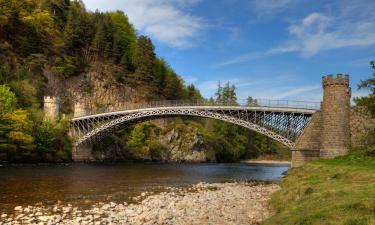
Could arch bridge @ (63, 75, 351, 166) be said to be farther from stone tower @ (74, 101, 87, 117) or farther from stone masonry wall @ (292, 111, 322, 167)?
stone tower @ (74, 101, 87, 117)

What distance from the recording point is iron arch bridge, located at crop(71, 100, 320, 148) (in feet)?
151

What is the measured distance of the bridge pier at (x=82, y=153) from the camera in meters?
64.8

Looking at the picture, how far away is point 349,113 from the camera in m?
42.0

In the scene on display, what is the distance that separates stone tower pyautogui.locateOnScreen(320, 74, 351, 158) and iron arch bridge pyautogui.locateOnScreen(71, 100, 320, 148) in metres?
2.38

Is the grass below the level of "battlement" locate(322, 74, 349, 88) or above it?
below

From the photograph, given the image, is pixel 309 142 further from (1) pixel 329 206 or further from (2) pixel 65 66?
(2) pixel 65 66

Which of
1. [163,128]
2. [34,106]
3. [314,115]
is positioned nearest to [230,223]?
[314,115]

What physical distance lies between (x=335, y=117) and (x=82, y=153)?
1664 inches

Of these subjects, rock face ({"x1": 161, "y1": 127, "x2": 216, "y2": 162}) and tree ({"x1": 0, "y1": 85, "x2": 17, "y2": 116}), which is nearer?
tree ({"x1": 0, "y1": 85, "x2": 17, "y2": 116})

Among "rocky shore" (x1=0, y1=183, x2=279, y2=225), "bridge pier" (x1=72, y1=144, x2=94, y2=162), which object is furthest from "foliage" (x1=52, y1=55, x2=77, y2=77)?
"rocky shore" (x1=0, y1=183, x2=279, y2=225)

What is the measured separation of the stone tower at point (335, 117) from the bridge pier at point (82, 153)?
39766 millimetres

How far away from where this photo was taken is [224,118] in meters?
53.4

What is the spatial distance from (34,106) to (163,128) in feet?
104

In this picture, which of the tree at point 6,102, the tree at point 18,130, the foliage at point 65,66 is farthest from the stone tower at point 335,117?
the foliage at point 65,66
